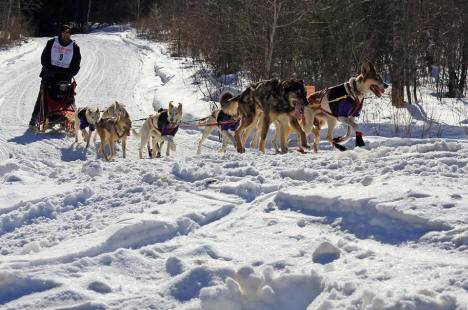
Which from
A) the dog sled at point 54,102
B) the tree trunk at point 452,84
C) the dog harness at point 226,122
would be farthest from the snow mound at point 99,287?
the tree trunk at point 452,84

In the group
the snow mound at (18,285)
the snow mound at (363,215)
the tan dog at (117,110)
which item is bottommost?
the snow mound at (18,285)

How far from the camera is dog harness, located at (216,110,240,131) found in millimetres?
8796

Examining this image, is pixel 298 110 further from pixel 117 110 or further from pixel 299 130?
pixel 117 110

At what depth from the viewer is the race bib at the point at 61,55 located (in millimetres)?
9945

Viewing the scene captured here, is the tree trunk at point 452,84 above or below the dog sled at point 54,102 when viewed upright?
above

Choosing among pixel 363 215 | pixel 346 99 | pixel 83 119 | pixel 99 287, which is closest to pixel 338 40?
pixel 346 99

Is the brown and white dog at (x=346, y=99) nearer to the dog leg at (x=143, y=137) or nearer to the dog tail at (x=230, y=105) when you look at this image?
the dog tail at (x=230, y=105)

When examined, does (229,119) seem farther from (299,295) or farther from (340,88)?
(299,295)

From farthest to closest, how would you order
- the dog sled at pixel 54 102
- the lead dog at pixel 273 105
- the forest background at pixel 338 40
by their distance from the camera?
the forest background at pixel 338 40 → the dog sled at pixel 54 102 → the lead dog at pixel 273 105

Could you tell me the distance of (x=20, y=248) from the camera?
3.88 m

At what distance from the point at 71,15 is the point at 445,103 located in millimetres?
32826

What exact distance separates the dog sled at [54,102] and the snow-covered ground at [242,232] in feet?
11.0

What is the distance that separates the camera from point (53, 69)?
9953 millimetres

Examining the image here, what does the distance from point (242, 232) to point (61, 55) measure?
7.15 metres
